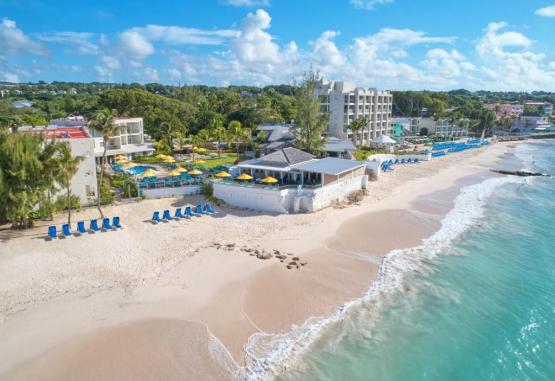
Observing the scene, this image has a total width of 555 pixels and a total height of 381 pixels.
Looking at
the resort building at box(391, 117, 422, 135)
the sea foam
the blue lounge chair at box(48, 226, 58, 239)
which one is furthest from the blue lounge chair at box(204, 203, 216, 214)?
the resort building at box(391, 117, 422, 135)

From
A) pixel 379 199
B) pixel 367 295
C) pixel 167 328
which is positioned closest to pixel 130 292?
pixel 167 328

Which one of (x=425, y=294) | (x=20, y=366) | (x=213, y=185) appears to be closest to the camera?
(x=20, y=366)

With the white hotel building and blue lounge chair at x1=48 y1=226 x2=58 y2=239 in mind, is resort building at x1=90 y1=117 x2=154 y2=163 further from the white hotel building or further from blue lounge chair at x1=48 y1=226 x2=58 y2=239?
the white hotel building

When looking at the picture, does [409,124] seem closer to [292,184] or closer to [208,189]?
[292,184]

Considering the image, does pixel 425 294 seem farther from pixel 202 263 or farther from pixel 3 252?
pixel 3 252

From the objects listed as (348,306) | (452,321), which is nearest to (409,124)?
(452,321)

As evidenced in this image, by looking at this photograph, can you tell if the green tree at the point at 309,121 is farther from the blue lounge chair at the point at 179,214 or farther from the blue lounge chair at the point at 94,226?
the blue lounge chair at the point at 94,226

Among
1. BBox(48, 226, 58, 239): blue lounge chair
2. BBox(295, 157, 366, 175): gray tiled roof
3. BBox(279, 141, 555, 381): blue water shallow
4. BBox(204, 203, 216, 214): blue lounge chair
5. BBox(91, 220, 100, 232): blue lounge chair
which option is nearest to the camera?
BBox(279, 141, 555, 381): blue water shallow
